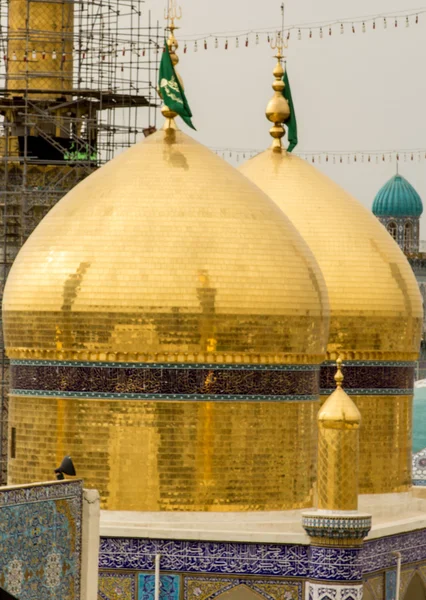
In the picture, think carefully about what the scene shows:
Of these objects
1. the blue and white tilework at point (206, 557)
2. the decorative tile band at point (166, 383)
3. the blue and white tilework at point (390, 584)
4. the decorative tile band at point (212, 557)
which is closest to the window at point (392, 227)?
the blue and white tilework at point (390, 584)

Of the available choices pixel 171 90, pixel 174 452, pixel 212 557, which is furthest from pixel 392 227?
pixel 212 557

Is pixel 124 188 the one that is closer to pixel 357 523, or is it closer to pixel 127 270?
pixel 127 270

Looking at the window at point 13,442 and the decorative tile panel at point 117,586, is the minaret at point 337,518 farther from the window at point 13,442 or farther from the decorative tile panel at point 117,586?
the window at point 13,442

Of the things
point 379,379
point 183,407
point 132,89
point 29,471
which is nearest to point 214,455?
point 183,407

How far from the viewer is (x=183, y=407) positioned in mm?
19562

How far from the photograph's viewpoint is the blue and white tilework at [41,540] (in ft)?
47.2

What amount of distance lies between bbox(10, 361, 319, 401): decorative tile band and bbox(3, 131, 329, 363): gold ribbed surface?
0.40ft

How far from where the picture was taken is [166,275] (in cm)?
1966

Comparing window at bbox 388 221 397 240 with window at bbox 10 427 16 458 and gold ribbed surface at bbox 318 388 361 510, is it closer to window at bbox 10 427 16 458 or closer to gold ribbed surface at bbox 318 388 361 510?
window at bbox 10 427 16 458

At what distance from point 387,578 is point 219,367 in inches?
111

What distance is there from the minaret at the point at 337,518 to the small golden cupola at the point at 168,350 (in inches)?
31.4

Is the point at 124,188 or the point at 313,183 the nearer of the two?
the point at 124,188

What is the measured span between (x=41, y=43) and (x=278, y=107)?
4.71 metres

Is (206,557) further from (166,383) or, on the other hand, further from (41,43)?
(41,43)
